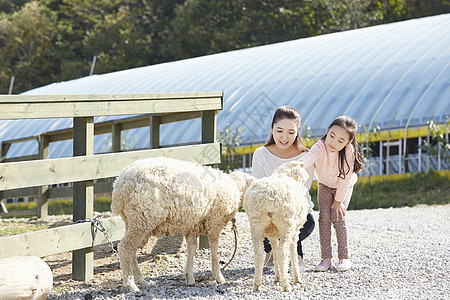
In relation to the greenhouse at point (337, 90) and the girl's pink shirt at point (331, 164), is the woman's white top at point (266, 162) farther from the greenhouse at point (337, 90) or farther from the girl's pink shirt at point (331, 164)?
the greenhouse at point (337, 90)

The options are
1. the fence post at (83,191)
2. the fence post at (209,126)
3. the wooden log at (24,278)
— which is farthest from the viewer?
the fence post at (209,126)

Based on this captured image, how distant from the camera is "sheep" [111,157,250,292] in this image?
14.1ft

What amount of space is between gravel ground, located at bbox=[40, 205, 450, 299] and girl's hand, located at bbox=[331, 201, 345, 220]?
49 centimetres

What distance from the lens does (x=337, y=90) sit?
14.4 metres

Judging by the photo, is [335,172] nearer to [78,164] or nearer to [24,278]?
[78,164]

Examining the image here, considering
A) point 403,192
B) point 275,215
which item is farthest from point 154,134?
point 403,192

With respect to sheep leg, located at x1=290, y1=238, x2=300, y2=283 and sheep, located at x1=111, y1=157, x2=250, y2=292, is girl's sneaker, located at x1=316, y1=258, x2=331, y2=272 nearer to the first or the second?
sheep leg, located at x1=290, y1=238, x2=300, y2=283

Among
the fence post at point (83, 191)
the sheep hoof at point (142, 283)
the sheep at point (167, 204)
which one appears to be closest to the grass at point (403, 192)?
the sheep at point (167, 204)

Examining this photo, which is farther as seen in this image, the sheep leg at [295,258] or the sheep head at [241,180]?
the sheep head at [241,180]

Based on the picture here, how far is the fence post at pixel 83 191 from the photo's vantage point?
4.78m

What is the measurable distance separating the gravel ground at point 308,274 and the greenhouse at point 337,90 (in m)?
5.31

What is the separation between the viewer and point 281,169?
4609 millimetres

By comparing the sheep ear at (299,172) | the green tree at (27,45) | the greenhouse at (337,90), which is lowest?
the sheep ear at (299,172)

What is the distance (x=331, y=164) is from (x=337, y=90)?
9.59 metres
